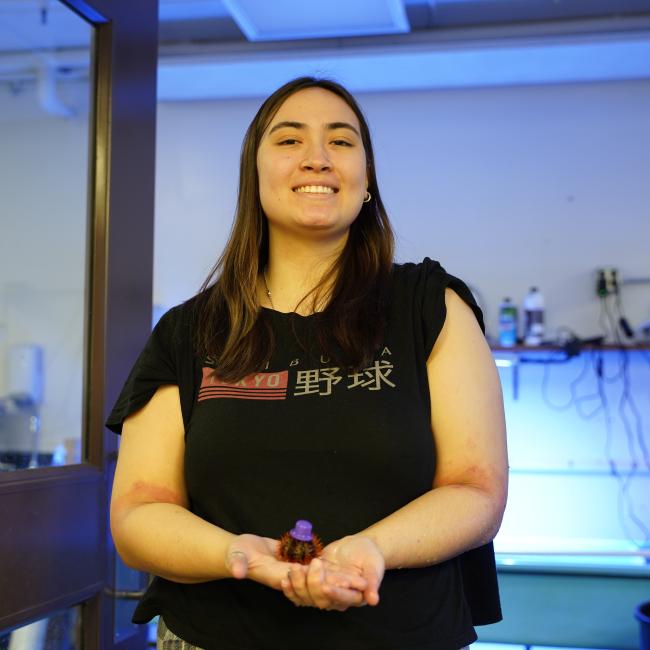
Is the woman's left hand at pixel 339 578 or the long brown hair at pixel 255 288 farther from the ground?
the long brown hair at pixel 255 288

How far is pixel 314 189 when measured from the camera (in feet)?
3.88

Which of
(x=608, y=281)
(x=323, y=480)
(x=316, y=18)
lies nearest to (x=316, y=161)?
(x=323, y=480)

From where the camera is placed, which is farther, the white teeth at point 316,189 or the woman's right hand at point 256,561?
the white teeth at point 316,189

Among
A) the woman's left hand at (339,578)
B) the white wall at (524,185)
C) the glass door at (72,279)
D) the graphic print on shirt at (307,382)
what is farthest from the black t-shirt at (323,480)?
the white wall at (524,185)

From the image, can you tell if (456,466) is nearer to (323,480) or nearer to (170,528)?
(323,480)

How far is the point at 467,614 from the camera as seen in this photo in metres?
1.06

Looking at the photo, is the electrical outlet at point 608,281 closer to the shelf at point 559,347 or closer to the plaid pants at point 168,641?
the shelf at point 559,347

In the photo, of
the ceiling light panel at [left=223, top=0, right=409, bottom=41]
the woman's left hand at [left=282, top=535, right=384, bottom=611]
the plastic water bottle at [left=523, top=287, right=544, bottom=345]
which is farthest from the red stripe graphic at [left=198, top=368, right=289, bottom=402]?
the plastic water bottle at [left=523, top=287, right=544, bottom=345]

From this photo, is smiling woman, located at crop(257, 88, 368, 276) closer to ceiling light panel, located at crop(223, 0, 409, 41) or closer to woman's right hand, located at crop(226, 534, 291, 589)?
woman's right hand, located at crop(226, 534, 291, 589)

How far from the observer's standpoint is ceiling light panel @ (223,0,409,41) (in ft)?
11.2

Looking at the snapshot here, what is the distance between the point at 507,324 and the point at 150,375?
334 centimetres

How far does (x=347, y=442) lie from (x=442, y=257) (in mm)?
3641

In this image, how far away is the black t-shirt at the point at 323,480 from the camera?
1.01 metres

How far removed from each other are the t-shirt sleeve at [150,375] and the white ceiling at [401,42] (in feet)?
8.06
